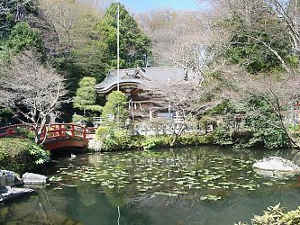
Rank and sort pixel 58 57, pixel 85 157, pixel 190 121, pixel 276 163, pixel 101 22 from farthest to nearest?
pixel 101 22, pixel 58 57, pixel 190 121, pixel 85 157, pixel 276 163

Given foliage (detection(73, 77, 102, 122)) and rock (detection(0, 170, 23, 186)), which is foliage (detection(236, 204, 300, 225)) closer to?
rock (detection(0, 170, 23, 186))

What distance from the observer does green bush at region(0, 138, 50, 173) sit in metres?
9.88

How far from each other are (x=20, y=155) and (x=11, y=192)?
6.72ft

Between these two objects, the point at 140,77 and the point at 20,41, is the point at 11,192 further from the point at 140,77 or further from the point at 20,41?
the point at 140,77

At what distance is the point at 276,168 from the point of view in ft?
37.3

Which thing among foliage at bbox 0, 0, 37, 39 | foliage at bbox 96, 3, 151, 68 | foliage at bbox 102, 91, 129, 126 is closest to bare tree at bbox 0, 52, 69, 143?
foliage at bbox 102, 91, 129, 126

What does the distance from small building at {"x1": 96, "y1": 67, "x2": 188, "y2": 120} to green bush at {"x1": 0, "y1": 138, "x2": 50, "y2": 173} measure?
384 inches

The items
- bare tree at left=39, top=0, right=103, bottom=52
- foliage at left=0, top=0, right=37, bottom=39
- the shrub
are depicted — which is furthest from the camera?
bare tree at left=39, top=0, right=103, bottom=52

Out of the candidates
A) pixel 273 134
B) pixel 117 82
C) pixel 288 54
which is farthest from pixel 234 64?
pixel 117 82

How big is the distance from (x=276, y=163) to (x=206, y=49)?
9122 millimetres

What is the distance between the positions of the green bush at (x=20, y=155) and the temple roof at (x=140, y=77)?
36.4 feet

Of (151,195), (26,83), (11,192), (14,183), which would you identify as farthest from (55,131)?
(151,195)

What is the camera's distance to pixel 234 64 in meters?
18.2

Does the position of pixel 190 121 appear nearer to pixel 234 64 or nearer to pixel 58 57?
pixel 234 64
